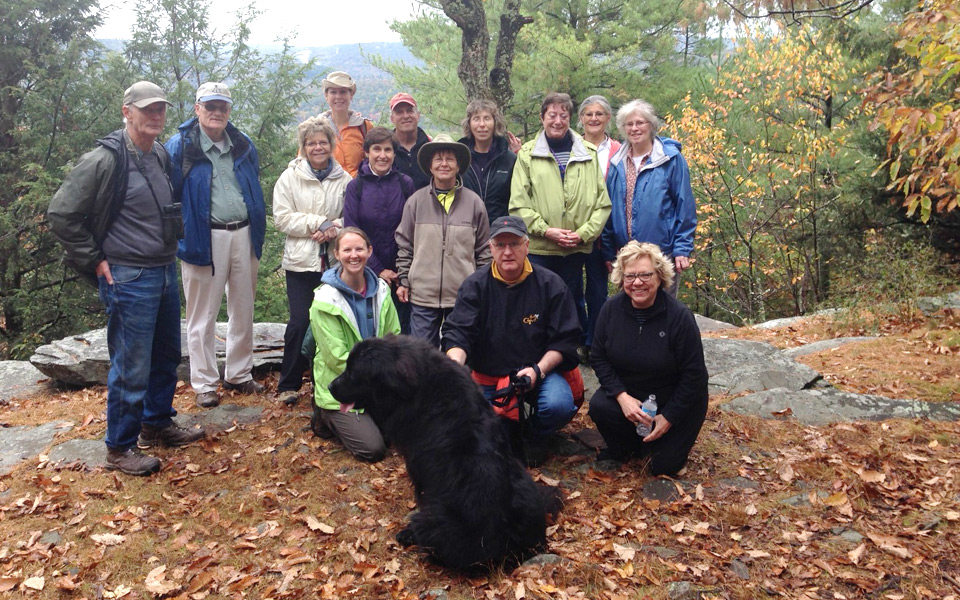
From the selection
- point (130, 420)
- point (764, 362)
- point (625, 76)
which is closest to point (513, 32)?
point (764, 362)

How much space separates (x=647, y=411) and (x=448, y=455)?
57.7 inches

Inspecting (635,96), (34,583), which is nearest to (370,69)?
(635,96)

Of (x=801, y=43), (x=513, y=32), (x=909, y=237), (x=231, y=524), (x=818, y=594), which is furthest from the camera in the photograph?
(x=801, y=43)

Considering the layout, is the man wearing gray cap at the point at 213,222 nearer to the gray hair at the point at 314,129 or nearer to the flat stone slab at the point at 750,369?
the gray hair at the point at 314,129

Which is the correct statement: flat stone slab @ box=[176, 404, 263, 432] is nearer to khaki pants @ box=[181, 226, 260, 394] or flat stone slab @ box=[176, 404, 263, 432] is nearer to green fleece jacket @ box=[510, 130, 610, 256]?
khaki pants @ box=[181, 226, 260, 394]

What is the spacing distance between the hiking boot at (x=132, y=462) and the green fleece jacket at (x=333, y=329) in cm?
122

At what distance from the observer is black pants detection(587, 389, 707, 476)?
13.7ft

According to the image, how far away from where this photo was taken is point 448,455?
3.35 m

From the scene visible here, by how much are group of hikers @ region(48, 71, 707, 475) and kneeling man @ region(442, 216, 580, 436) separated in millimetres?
11

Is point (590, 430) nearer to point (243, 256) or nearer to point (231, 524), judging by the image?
point (231, 524)

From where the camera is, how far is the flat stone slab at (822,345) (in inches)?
305

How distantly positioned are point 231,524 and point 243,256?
2.42 metres

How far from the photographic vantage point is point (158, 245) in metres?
4.38

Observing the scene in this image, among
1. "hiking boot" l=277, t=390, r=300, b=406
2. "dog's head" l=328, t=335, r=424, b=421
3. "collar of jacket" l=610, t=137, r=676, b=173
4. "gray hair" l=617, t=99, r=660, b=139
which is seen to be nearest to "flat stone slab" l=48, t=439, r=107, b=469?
"hiking boot" l=277, t=390, r=300, b=406
